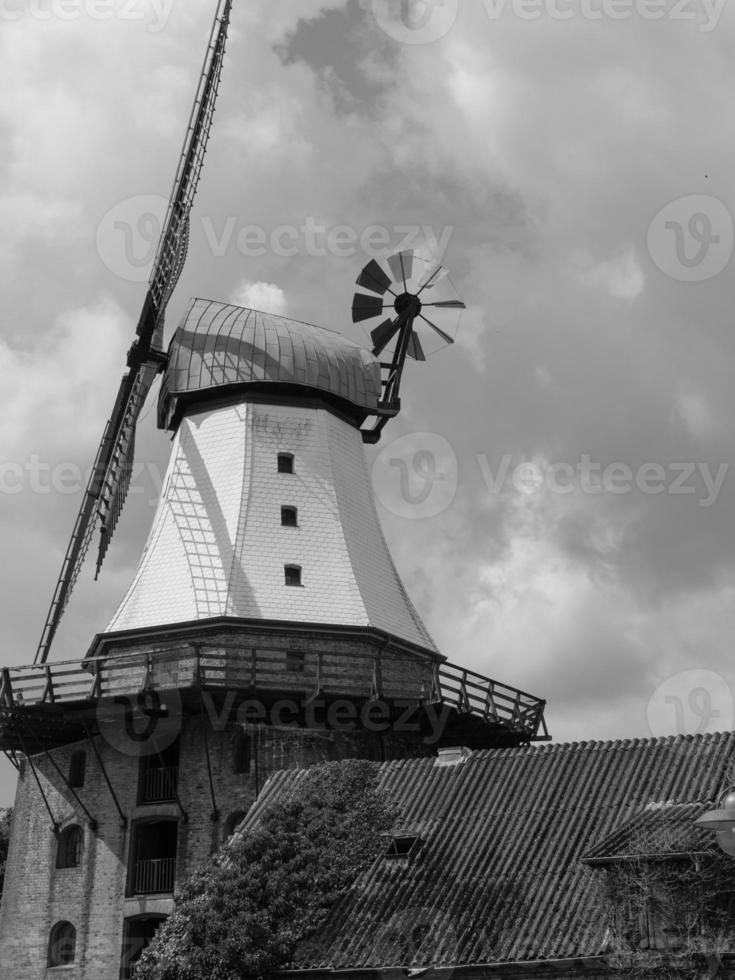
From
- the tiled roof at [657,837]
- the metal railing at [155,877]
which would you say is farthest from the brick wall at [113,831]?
the tiled roof at [657,837]

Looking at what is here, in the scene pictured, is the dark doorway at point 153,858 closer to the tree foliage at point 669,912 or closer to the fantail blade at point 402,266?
the tree foliage at point 669,912

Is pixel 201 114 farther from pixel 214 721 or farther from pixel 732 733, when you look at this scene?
pixel 732 733

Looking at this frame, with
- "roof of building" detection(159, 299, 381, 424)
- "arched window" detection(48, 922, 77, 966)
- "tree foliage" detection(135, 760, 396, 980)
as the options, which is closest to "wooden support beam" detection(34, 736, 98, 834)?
"arched window" detection(48, 922, 77, 966)

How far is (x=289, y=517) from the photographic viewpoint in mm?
32625

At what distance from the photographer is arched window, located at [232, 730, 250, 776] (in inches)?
1126

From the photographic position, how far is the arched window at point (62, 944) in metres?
28.8

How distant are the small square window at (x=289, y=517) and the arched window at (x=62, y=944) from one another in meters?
10.8

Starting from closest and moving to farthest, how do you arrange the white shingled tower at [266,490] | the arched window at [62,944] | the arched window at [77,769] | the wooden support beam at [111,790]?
the arched window at [62,944] < the wooden support beam at [111,790] < the arched window at [77,769] < the white shingled tower at [266,490]

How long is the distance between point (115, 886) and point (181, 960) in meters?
8.33

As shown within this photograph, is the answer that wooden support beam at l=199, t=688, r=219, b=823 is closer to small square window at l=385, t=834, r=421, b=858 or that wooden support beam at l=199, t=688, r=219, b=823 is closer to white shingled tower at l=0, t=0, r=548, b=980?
white shingled tower at l=0, t=0, r=548, b=980

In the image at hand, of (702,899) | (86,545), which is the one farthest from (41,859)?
(702,899)

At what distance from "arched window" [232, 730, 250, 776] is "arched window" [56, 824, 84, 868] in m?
4.22

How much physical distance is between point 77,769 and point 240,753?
451cm

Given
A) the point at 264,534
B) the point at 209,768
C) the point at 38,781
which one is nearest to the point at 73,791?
the point at 38,781
